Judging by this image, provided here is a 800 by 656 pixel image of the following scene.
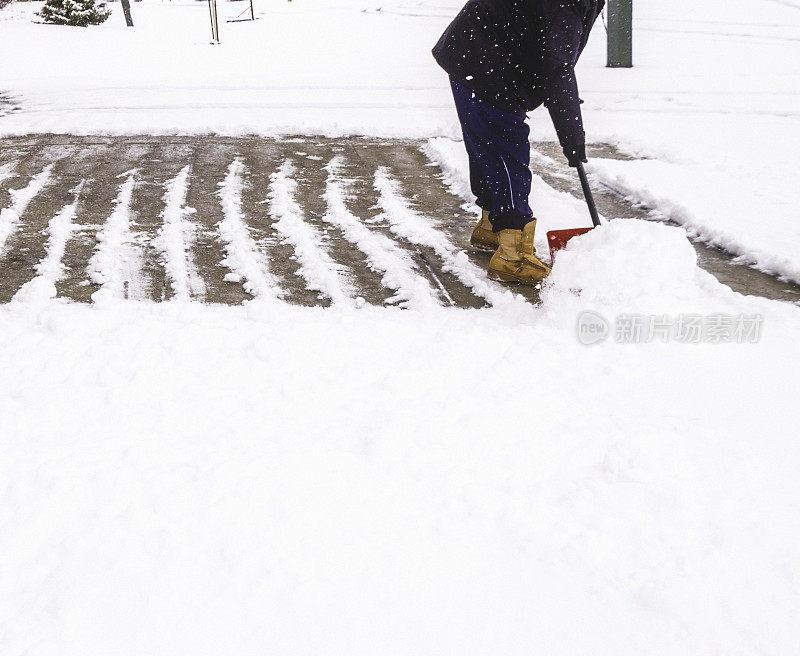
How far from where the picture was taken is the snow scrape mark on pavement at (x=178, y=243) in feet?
9.52

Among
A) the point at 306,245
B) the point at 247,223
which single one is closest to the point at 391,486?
the point at 306,245

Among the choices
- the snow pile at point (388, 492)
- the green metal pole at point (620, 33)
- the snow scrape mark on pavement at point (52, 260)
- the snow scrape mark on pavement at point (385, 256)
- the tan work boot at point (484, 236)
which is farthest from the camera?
the green metal pole at point (620, 33)

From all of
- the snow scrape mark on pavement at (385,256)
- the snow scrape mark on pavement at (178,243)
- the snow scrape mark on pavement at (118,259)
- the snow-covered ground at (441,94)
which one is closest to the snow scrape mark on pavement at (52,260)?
the snow scrape mark on pavement at (118,259)

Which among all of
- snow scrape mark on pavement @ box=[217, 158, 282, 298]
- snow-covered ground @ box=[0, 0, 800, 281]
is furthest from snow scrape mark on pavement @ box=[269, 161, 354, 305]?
snow-covered ground @ box=[0, 0, 800, 281]

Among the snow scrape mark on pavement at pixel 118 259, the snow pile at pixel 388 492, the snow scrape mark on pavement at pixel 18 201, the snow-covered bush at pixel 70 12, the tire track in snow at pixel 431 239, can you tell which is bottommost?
the snow pile at pixel 388 492

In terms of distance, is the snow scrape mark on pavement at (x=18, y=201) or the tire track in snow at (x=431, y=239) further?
the snow scrape mark on pavement at (x=18, y=201)

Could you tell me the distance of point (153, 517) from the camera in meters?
1.63

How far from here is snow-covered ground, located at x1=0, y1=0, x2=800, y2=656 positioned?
1.43m

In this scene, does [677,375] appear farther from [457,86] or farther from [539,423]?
[457,86]

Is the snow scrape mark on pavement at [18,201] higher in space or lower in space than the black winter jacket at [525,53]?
lower

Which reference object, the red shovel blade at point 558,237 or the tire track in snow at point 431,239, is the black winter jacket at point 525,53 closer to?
the red shovel blade at point 558,237

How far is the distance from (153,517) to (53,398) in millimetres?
620

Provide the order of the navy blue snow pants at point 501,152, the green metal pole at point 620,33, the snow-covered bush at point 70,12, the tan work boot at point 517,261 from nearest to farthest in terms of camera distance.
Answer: the navy blue snow pants at point 501,152 < the tan work boot at point 517,261 < the green metal pole at point 620,33 < the snow-covered bush at point 70,12

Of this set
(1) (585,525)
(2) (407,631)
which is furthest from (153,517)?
(1) (585,525)
